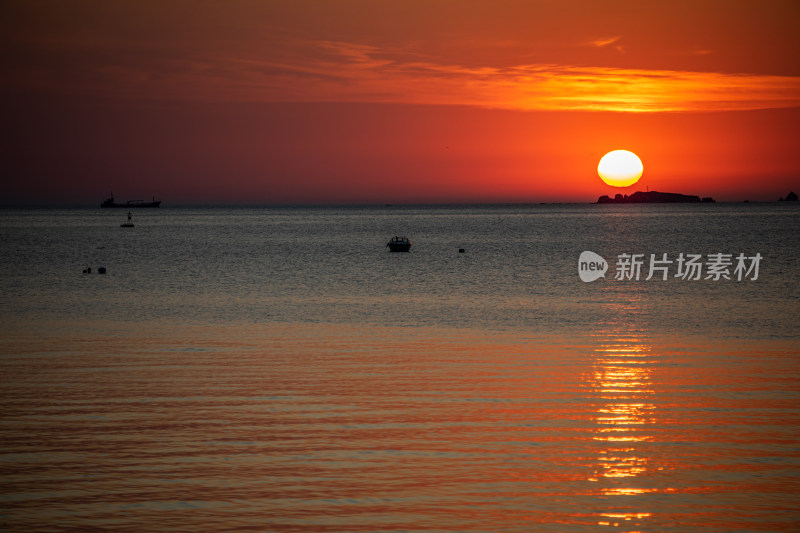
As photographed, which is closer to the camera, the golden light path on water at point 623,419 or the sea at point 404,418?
the sea at point 404,418

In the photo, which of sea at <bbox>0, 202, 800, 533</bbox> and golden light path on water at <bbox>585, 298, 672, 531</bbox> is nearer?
sea at <bbox>0, 202, 800, 533</bbox>

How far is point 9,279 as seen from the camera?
61.8 metres

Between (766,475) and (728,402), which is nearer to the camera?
(766,475)

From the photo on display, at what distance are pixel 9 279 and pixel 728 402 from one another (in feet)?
190

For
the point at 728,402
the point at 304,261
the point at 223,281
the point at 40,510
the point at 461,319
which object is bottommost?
the point at 40,510

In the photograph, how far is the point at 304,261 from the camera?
85625 millimetres

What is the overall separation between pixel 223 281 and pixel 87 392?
39.4 m

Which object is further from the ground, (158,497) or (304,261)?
(304,261)

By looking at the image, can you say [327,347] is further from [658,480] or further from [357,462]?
[658,480]

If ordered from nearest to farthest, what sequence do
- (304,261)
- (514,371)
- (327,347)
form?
1. (514,371)
2. (327,347)
3. (304,261)

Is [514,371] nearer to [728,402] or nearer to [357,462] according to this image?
[728,402]

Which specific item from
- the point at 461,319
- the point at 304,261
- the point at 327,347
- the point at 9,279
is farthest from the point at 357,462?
the point at 304,261

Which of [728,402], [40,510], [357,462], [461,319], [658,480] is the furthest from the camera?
[461,319]

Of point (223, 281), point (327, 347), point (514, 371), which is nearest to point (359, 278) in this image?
point (223, 281)
